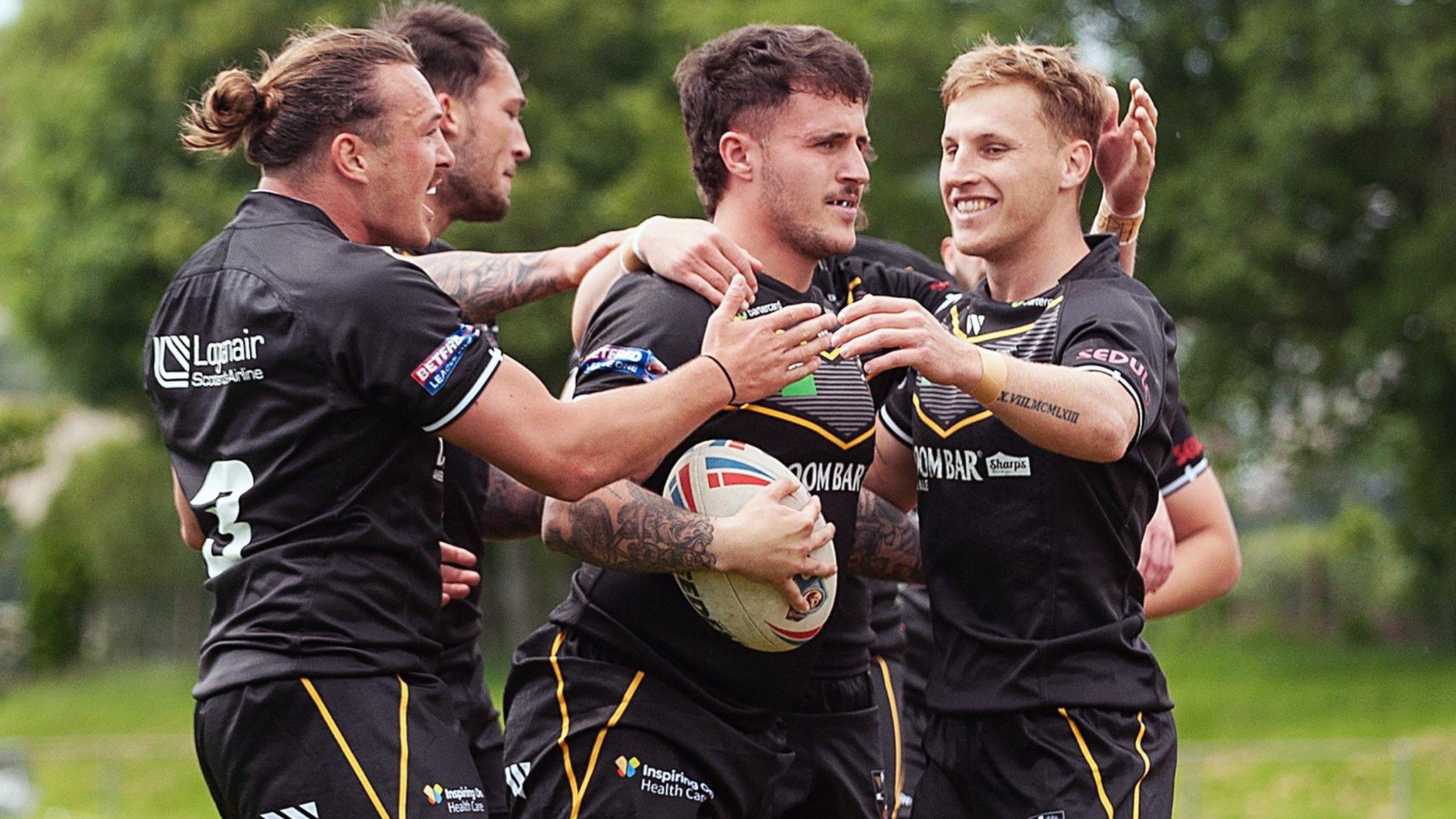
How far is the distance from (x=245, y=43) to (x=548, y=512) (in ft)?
89.2

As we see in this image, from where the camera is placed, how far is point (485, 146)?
6.74m

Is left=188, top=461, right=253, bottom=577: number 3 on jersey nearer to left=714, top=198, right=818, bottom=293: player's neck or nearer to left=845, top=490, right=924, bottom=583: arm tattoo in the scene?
left=714, top=198, right=818, bottom=293: player's neck

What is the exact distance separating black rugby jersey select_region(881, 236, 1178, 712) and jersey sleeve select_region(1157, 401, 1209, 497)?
143 cm

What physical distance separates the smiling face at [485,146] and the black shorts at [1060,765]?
9.39 feet

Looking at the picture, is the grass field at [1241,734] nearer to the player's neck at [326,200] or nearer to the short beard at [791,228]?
the short beard at [791,228]

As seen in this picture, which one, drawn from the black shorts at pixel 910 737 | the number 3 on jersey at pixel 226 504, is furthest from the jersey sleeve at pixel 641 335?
the black shorts at pixel 910 737

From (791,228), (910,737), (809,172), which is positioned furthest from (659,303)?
(910,737)

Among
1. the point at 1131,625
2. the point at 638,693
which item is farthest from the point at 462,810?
the point at 1131,625

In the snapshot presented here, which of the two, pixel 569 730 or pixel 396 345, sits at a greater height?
pixel 396 345

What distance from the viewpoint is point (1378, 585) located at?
3203cm

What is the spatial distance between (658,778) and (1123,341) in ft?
5.79

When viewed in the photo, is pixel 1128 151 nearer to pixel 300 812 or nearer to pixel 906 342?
pixel 906 342

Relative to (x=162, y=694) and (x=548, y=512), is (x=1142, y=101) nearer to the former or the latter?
(x=548, y=512)

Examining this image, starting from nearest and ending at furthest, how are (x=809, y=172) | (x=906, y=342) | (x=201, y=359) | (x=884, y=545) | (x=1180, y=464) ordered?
(x=906, y=342), (x=201, y=359), (x=809, y=172), (x=884, y=545), (x=1180, y=464)
